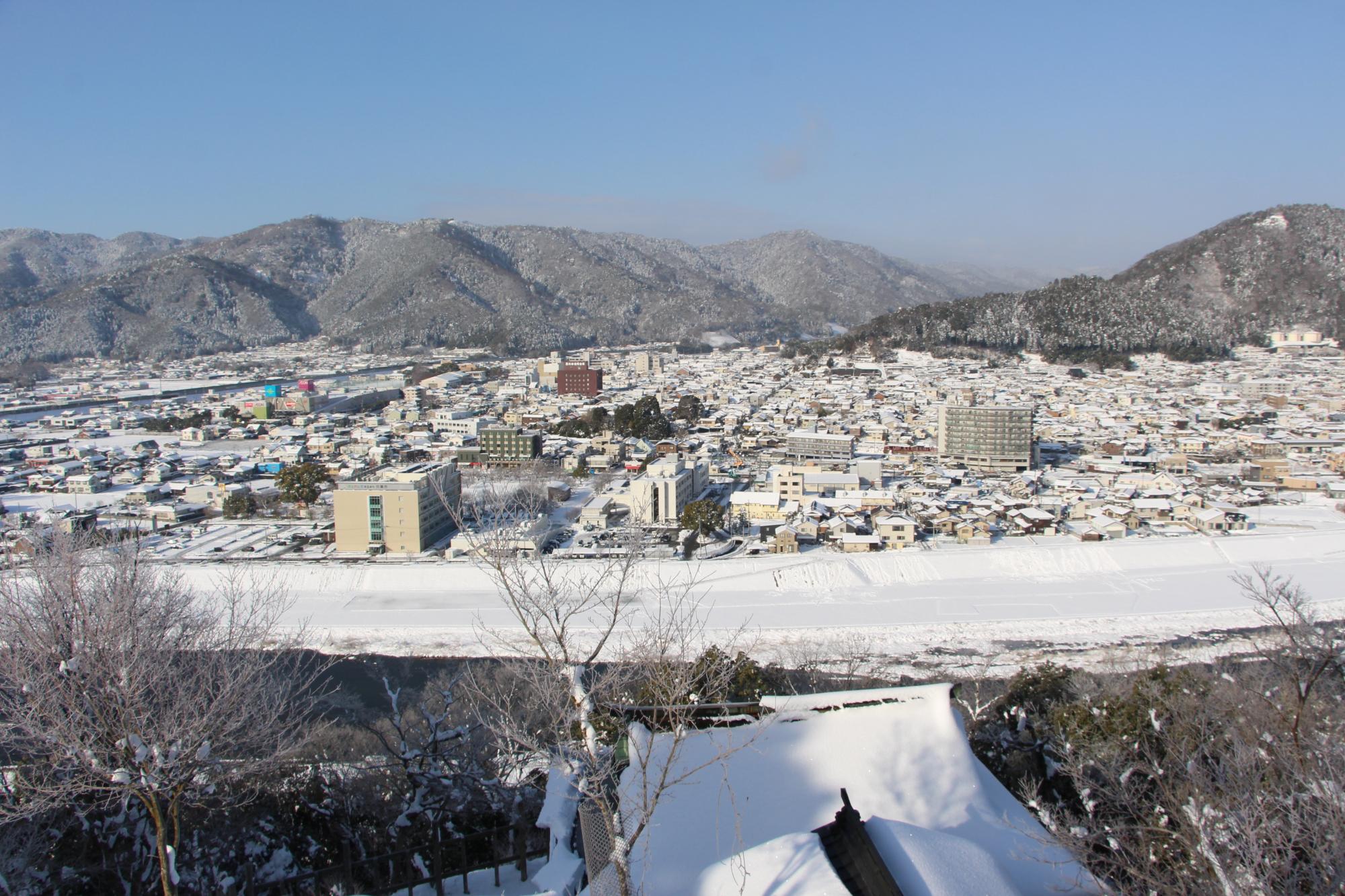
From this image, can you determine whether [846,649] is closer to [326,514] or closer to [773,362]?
[326,514]

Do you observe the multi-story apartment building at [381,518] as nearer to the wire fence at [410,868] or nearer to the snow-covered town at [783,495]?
the snow-covered town at [783,495]

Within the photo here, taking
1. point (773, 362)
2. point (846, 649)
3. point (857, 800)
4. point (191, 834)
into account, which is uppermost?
point (773, 362)

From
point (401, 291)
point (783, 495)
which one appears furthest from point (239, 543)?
point (401, 291)

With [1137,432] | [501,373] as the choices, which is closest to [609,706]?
[1137,432]

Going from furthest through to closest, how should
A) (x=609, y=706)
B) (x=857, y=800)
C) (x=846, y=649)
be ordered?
1. (x=846, y=649)
2. (x=609, y=706)
3. (x=857, y=800)

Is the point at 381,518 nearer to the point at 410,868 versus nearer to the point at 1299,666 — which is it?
the point at 410,868

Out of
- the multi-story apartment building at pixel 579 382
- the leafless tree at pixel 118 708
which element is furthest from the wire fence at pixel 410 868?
the multi-story apartment building at pixel 579 382
